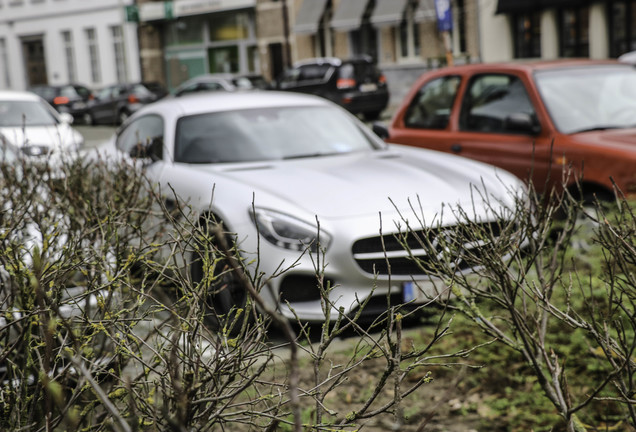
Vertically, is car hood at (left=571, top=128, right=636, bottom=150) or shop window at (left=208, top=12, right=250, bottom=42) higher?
shop window at (left=208, top=12, right=250, bottom=42)

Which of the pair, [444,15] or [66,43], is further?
[66,43]

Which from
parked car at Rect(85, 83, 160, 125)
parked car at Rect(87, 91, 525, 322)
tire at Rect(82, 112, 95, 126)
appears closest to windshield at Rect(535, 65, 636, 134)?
parked car at Rect(87, 91, 525, 322)

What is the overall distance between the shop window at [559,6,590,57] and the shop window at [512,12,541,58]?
1.00 metres

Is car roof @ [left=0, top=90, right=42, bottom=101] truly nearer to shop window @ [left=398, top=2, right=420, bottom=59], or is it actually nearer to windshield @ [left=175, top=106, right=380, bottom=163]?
windshield @ [left=175, top=106, right=380, bottom=163]

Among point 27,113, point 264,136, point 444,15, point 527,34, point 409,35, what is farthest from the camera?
point 409,35

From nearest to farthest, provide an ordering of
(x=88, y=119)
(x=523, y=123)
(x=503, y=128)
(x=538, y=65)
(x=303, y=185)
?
(x=303, y=185)
(x=523, y=123)
(x=503, y=128)
(x=538, y=65)
(x=88, y=119)

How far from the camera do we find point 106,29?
149 ft

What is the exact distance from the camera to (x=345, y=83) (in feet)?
79.7

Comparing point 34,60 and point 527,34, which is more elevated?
point 34,60

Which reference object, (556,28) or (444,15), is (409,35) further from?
(444,15)

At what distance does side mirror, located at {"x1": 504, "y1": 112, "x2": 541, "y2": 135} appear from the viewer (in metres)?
6.73

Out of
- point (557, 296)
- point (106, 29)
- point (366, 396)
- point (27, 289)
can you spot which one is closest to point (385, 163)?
point (557, 296)

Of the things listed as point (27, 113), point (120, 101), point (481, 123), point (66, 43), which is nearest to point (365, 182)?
point (481, 123)

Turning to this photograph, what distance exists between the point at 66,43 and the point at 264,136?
4398 centimetres
